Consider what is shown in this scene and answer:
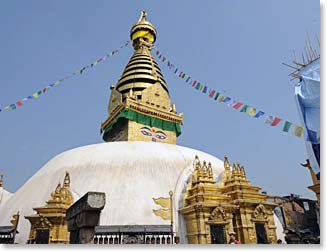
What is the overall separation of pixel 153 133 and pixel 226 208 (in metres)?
7.18

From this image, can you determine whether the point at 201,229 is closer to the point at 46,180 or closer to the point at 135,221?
the point at 135,221

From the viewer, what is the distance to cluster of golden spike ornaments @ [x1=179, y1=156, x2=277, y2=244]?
744 centimetres

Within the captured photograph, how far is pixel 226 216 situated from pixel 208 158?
3382mm

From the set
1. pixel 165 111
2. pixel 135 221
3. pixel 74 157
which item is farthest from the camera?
pixel 165 111

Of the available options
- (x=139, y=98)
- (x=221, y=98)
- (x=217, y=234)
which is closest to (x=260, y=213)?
(x=217, y=234)

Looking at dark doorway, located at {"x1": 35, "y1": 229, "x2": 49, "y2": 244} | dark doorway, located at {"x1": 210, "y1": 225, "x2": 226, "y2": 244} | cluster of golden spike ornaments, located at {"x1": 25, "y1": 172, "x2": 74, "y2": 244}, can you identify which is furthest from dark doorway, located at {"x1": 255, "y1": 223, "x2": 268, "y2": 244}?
dark doorway, located at {"x1": 35, "y1": 229, "x2": 49, "y2": 244}

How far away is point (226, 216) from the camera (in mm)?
7660

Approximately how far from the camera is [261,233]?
803 cm

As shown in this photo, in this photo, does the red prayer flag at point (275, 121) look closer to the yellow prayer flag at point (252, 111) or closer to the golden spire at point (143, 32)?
the yellow prayer flag at point (252, 111)

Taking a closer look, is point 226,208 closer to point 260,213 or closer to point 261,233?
point 260,213

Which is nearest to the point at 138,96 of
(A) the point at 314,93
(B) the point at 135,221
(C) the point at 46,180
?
(C) the point at 46,180

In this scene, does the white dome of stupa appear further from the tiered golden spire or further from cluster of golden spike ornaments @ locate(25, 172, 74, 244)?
the tiered golden spire

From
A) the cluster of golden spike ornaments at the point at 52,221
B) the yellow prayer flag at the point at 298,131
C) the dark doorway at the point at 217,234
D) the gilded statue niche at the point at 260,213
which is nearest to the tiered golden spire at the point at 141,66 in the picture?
the cluster of golden spike ornaments at the point at 52,221

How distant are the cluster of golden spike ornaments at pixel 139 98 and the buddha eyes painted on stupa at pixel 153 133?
64 millimetres
